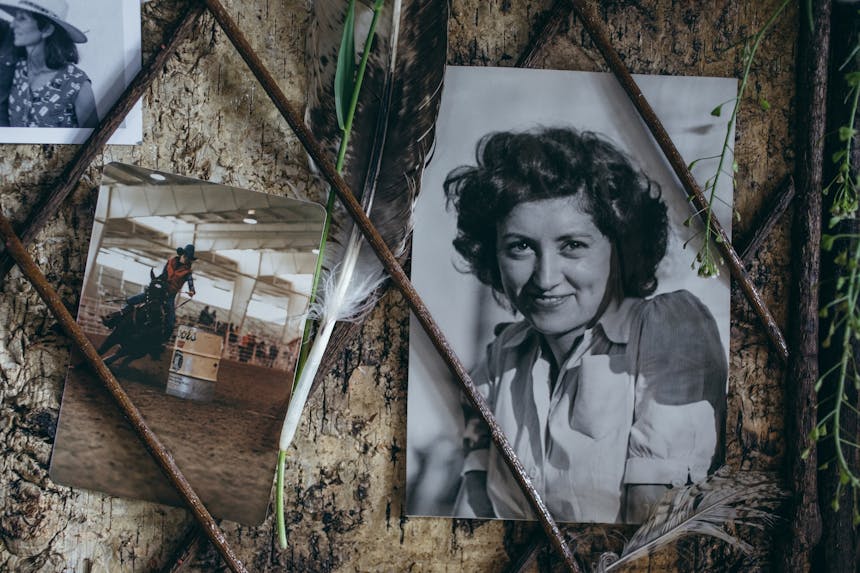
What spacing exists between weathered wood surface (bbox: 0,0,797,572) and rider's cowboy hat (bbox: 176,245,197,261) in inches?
3.9

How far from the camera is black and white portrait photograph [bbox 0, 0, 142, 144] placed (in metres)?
0.82

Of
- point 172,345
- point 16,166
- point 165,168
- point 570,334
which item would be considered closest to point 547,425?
point 570,334

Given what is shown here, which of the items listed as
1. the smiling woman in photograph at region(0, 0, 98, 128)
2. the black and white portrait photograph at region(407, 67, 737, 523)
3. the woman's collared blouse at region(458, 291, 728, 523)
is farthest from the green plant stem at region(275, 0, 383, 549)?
the smiling woman in photograph at region(0, 0, 98, 128)

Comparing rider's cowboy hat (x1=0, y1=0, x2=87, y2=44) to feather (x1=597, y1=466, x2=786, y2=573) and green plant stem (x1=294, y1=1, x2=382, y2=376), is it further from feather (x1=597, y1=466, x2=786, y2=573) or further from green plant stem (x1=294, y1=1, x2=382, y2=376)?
feather (x1=597, y1=466, x2=786, y2=573)

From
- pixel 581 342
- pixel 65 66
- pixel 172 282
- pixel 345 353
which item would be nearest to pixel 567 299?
pixel 581 342

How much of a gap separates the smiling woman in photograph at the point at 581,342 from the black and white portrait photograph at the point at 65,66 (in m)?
0.47

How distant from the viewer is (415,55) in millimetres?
789

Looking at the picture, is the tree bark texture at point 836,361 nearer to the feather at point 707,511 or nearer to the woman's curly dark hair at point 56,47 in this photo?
the feather at point 707,511

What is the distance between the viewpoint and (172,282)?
81 cm

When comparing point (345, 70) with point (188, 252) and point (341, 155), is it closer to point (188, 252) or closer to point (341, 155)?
point (341, 155)

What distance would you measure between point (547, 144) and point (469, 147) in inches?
4.1

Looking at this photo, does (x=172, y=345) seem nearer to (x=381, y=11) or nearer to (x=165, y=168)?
(x=165, y=168)

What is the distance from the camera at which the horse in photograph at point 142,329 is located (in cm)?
80

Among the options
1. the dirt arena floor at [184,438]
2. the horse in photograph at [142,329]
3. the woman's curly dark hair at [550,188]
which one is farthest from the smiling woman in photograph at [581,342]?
the horse in photograph at [142,329]
